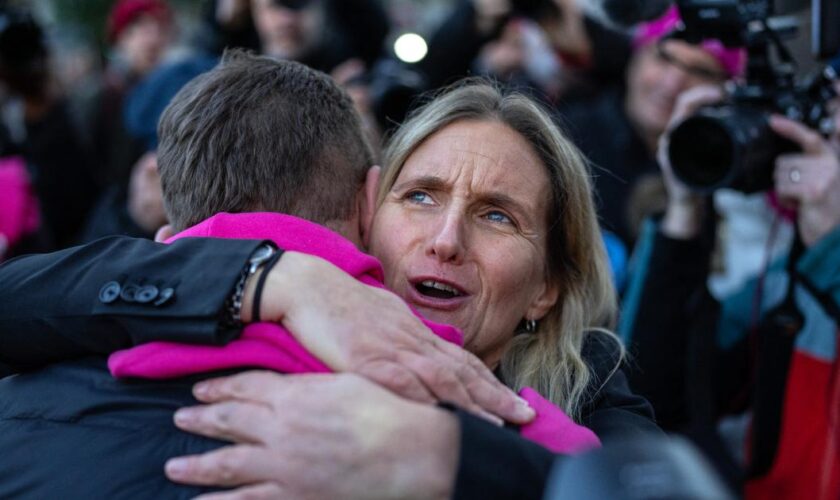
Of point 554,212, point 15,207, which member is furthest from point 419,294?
point 15,207

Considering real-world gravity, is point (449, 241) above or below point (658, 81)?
below

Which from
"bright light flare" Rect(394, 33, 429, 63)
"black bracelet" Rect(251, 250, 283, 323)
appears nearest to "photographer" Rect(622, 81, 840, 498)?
"bright light flare" Rect(394, 33, 429, 63)

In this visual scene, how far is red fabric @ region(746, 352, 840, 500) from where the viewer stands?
3070mm

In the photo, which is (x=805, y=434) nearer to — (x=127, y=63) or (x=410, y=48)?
(x=410, y=48)

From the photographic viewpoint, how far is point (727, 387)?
350 centimetres

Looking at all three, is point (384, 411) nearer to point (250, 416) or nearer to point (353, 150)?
point (250, 416)

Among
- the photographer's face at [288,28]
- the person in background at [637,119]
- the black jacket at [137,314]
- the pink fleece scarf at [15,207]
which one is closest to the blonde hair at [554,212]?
the black jacket at [137,314]

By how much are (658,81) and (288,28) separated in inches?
61.4

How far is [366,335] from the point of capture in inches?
65.7

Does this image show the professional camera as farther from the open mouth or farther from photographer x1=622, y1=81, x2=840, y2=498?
the open mouth

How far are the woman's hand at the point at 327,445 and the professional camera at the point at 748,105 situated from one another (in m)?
1.65

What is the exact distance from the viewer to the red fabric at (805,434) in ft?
10.1

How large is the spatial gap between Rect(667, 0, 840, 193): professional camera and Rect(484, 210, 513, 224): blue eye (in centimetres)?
75

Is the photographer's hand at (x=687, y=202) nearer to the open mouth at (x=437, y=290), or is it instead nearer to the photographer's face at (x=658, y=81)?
the photographer's face at (x=658, y=81)
